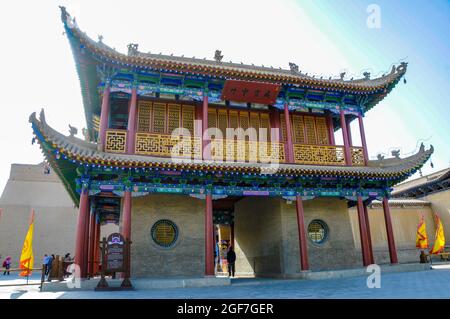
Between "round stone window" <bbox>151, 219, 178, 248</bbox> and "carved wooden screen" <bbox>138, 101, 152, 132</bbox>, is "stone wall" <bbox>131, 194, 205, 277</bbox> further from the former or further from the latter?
"carved wooden screen" <bbox>138, 101, 152, 132</bbox>

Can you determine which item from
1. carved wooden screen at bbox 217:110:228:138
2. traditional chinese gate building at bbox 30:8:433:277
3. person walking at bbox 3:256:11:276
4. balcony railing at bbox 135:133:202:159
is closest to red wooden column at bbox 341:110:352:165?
A: traditional chinese gate building at bbox 30:8:433:277

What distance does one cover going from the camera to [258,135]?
13.8 meters

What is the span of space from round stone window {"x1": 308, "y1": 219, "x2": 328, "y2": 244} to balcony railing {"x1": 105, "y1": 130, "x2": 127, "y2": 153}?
763cm

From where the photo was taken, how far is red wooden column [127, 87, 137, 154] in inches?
462

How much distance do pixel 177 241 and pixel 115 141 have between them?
13.2 ft

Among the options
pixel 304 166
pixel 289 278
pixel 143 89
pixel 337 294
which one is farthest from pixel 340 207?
pixel 143 89

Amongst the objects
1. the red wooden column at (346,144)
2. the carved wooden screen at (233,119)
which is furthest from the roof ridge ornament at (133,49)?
the red wooden column at (346,144)

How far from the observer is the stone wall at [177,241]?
11.7 meters

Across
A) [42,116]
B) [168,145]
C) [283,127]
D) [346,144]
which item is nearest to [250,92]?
[283,127]

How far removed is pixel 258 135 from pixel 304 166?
227 cm

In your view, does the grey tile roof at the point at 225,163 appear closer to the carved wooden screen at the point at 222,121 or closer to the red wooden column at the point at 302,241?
the red wooden column at the point at 302,241

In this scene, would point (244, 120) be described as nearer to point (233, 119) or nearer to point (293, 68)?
point (233, 119)

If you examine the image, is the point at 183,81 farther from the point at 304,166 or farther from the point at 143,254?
the point at 143,254

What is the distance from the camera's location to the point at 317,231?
13.7 metres
